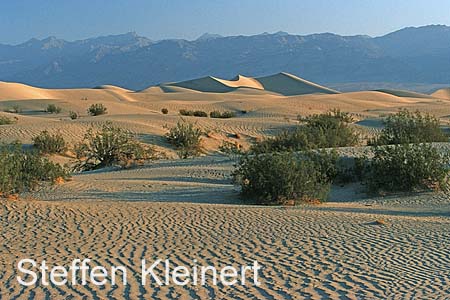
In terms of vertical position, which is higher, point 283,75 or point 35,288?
point 283,75

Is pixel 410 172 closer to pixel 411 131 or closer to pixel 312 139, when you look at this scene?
pixel 312 139

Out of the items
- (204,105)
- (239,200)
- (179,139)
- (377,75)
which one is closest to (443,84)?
(377,75)

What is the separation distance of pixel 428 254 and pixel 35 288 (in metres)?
4.53

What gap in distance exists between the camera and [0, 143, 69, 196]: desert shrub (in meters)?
11.0

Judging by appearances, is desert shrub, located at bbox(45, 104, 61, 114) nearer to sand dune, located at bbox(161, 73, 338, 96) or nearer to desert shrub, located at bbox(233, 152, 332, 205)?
desert shrub, located at bbox(233, 152, 332, 205)

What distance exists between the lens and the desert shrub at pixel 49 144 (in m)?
22.2

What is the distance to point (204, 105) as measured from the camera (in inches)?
1804

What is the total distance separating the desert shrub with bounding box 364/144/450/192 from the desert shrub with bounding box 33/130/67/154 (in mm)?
12401

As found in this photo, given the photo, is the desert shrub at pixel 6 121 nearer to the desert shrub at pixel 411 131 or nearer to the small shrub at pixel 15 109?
the small shrub at pixel 15 109

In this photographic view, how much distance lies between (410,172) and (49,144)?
44.5 ft

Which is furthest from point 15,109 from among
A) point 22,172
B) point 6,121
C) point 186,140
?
point 22,172

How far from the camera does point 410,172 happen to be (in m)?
13.6

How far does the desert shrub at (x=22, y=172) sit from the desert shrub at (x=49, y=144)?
27.2 feet

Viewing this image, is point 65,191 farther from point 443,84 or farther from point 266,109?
point 443,84
